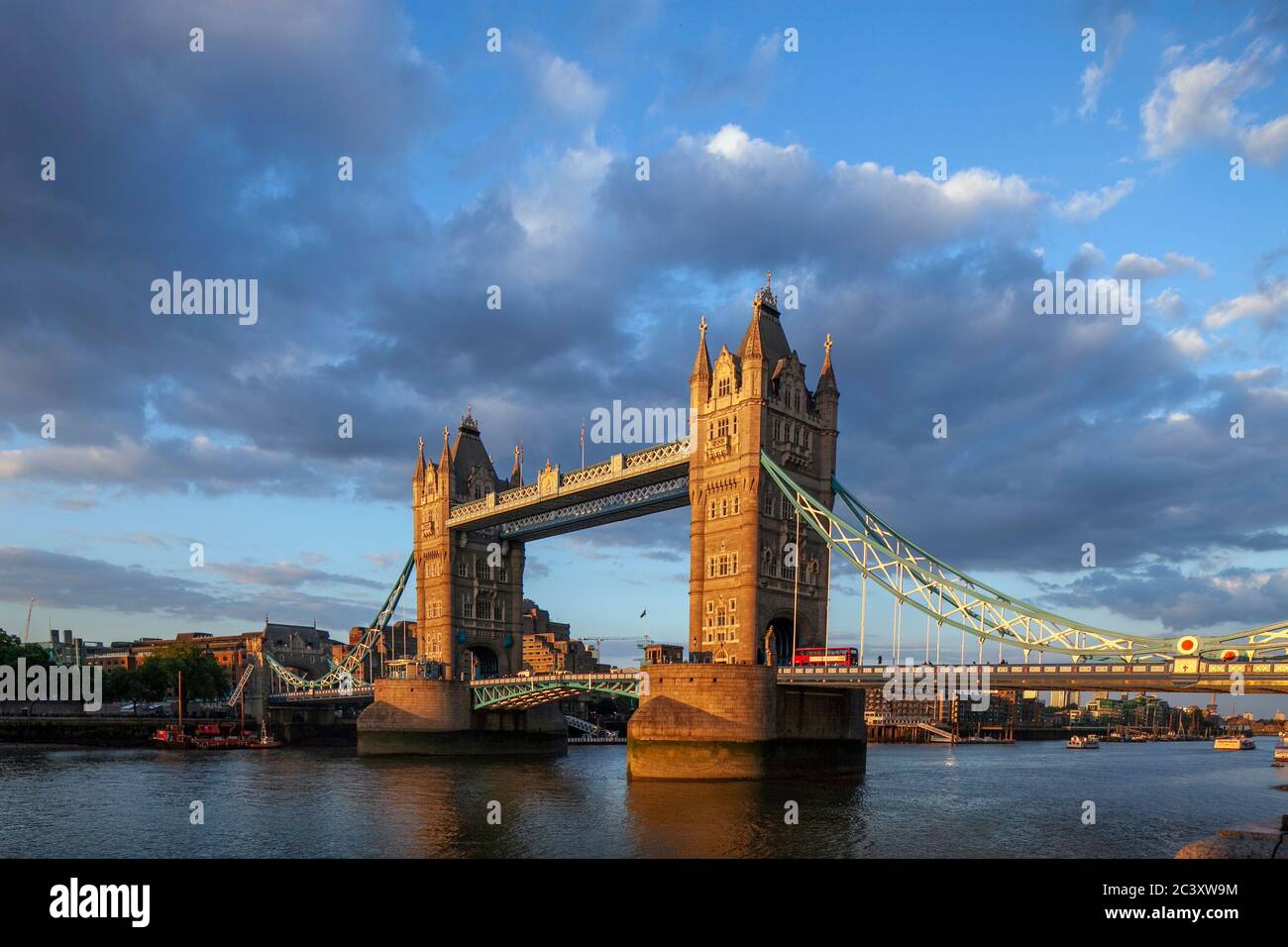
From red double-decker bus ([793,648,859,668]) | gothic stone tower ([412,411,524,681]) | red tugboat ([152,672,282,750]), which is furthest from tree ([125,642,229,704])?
red double-decker bus ([793,648,859,668])

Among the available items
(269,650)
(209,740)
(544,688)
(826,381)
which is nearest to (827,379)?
(826,381)

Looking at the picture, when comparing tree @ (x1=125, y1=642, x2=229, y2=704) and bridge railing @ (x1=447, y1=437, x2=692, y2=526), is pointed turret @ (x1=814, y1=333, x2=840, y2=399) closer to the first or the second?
bridge railing @ (x1=447, y1=437, x2=692, y2=526)

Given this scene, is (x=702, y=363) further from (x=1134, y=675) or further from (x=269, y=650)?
(x=269, y=650)

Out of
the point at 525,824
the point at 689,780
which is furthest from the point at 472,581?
the point at 525,824

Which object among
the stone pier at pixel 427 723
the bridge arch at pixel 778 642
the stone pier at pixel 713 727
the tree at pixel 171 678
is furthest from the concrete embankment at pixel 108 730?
the stone pier at pixel 713 727

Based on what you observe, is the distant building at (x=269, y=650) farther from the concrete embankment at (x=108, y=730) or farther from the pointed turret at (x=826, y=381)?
the pointed turret at (x=826, y=381)

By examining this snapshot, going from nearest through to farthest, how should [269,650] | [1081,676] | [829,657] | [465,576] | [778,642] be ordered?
[1081,676] → [829,657] → [778,642] → [465,576] → [269,650]
